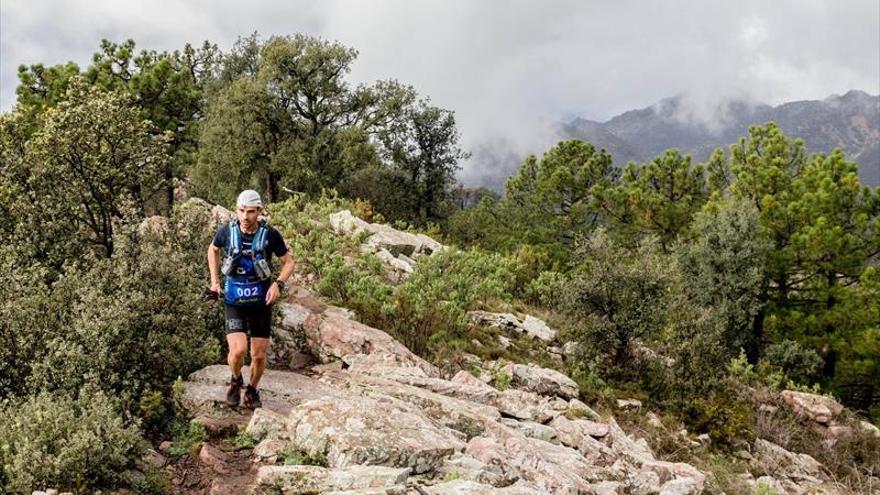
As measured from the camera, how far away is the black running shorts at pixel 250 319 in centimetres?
727

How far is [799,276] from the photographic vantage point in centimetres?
2880

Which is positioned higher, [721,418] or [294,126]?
[294,126]

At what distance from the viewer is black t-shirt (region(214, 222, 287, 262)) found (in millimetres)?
7176

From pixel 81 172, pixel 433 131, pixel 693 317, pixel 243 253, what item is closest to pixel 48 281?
pixel 81 172

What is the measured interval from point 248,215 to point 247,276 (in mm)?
715

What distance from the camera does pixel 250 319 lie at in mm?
7445

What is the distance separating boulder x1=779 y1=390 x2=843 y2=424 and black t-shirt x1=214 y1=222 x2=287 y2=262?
15.9m

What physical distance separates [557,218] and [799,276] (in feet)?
48.0

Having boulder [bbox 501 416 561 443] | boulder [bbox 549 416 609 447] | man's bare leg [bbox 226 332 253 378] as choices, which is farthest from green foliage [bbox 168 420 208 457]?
boulder [bbox 549 416 609 447]

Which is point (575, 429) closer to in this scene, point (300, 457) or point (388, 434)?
point (388, 434)

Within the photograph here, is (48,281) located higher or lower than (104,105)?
lower

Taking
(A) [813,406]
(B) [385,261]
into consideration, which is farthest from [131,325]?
(A) [813,406]

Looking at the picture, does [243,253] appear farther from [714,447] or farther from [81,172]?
[714,447]

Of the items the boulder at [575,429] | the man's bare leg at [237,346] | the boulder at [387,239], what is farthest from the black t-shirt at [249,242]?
the boulder at [387,239]
